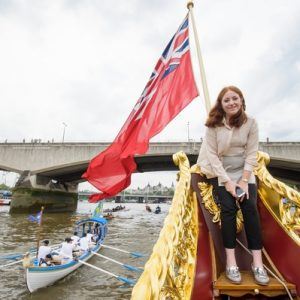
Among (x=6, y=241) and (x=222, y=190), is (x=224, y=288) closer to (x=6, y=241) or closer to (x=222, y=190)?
(x=222, y=190)

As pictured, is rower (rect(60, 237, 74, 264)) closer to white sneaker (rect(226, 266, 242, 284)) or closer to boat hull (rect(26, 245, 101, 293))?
boat hull (rect(26, 245, 101, 293))

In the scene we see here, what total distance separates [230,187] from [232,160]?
0.40 meters

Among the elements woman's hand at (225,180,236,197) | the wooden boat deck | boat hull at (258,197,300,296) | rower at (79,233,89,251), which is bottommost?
rower at (79,233,89,251)

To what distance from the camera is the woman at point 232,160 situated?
278 centimetres

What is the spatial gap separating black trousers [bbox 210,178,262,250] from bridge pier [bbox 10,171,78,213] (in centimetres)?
3268

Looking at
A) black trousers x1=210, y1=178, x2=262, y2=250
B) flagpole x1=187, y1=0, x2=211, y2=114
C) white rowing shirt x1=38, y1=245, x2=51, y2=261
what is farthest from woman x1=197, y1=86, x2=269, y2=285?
white rowing shirt x1=38, y1=245, x2=51, y2=261

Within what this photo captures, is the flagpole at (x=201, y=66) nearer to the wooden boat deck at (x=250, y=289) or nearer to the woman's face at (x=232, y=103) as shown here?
the woman's face at (x=232, y=103)

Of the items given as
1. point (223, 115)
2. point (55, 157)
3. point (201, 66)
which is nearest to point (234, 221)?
point (223, 115)

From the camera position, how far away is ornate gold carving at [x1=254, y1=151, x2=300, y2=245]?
3011 mm

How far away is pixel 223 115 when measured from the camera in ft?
10.3

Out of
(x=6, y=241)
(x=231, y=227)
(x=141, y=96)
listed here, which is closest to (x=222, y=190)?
(x=231, y=227)

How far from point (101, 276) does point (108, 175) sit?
7.17 metres

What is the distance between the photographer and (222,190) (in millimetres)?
2906

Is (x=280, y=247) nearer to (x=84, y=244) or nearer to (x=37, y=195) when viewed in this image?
(x=84, y=244)
